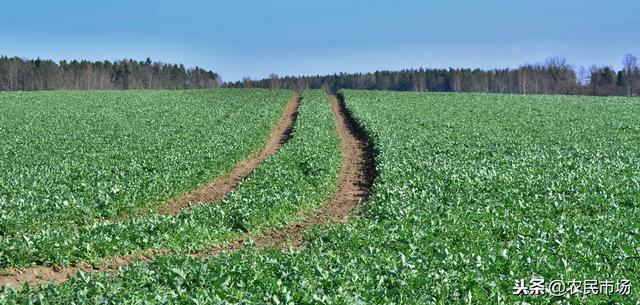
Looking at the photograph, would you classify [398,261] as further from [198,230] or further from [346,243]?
[198,230]

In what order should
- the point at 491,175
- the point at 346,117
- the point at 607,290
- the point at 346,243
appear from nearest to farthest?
the point at 607,290 < the point at 346,243 < the point at 491,175 < the point at 346,117

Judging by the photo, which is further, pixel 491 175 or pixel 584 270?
pixel 491 175

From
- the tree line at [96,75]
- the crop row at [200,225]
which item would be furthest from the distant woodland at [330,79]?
the crop row at [200,225]

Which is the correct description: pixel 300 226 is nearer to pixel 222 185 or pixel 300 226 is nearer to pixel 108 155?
pixel 222 185

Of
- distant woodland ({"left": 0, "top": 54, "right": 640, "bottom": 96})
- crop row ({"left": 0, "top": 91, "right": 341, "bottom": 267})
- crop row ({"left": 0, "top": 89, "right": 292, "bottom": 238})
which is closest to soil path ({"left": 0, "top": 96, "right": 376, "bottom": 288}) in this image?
crop row ({"left": 0, "top": 91, "right": 341, "bottom": 267})

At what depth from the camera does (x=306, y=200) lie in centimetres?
1781

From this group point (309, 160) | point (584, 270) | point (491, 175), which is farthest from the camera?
point (309, 160)

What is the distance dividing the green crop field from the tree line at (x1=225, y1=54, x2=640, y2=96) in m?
122

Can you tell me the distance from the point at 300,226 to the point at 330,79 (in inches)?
6907

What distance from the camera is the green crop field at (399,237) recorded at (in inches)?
360

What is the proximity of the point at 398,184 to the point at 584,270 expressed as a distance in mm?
9056

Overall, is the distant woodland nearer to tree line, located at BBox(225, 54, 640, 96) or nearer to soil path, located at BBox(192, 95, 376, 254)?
tree line, located at BBox(225, 54, 640, 96)

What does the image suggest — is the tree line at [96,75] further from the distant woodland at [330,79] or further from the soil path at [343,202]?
the soil path at [343,202]

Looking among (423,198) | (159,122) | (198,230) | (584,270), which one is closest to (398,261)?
(584,270)
